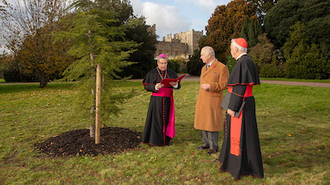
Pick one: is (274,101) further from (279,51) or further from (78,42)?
(279,51)

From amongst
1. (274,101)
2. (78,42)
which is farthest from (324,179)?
(274,101)

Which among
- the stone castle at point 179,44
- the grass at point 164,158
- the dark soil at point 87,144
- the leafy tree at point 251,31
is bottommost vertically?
the grass at point 164,158

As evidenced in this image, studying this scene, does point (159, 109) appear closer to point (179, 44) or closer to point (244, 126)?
point (244, 126)

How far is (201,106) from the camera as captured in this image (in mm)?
4645

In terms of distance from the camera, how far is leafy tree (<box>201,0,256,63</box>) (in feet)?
108

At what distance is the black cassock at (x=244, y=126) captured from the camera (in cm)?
346

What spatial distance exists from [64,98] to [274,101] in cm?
1139

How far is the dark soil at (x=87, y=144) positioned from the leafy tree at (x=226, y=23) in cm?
2940

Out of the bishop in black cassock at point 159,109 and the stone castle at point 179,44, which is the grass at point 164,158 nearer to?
the bishop in black cassock at point 159,109

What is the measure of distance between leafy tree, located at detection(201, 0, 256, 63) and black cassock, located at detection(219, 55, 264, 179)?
99.7ft

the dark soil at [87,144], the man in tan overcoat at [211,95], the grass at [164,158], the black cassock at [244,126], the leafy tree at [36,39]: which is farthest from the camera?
the leafy tree at [36,39]

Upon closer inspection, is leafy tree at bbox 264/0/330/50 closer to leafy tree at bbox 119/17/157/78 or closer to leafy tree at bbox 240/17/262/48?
leafy tree at bbox 240/17/262/48

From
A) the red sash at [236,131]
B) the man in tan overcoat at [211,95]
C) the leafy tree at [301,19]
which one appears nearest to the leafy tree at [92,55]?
the man in tan overcoat at [211,95]

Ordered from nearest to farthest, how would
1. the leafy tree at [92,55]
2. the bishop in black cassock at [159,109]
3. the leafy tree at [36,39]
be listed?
1. the leafy tree at [92,55]
2. the bishop in black cassock at [159,109]
3. the leafy tree at [36,39]
